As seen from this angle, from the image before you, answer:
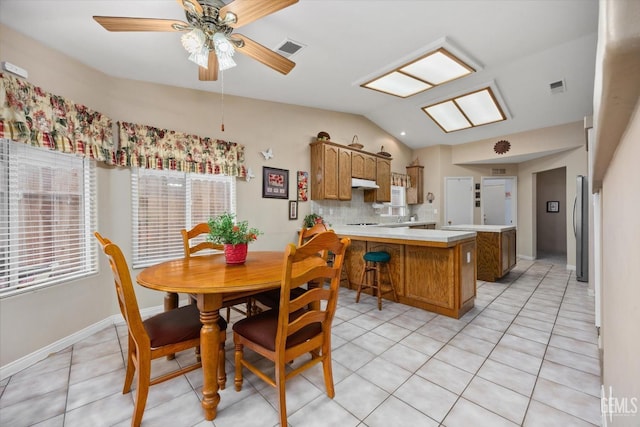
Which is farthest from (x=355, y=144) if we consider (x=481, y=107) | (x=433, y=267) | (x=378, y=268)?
(x=433, y=267)

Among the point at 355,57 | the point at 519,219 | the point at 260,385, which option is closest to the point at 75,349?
the point at 260,385

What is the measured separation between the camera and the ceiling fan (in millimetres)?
1616

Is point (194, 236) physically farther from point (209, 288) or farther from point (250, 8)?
point (250, 8)

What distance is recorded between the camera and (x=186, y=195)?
3.35 m

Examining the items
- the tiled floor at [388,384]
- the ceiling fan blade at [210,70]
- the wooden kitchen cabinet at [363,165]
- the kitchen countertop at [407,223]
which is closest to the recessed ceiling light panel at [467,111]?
the wooden kitchen cabinet at [363,165]

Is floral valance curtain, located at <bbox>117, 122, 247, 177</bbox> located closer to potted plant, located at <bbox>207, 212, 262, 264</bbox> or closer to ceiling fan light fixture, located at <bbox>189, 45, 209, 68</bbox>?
ceiling fan light fixture, located at <bbox>189, 45, 209, 68</bbox>

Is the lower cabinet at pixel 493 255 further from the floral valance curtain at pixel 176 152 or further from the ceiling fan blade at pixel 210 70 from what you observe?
the ceiling fan blade at pixel 210 70

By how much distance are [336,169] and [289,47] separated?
7.37 ft

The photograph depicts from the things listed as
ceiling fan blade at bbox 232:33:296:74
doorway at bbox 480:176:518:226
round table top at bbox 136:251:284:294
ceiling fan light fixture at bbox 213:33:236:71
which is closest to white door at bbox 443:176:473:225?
doorway at bbox 480:176:518:226

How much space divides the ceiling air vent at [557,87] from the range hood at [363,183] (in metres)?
3.08

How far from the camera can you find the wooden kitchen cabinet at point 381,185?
18.4ft

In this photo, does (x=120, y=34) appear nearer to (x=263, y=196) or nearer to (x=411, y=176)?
(x=263, y=196)

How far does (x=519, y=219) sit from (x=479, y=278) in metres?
3.03

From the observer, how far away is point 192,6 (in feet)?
5.29
